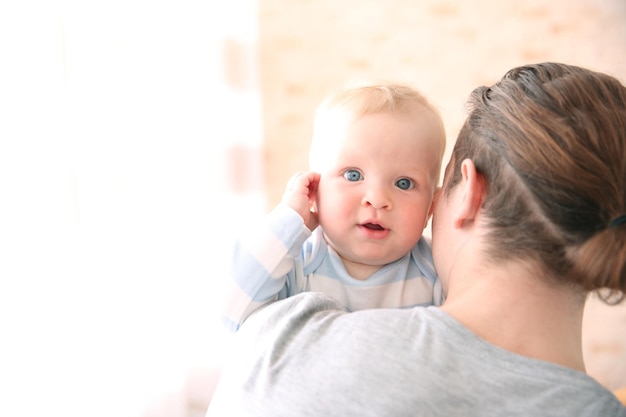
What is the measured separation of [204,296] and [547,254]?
1123mm

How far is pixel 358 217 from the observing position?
3.55 ft

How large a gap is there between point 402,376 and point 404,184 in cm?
41

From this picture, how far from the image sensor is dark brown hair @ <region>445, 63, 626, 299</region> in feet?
2.70

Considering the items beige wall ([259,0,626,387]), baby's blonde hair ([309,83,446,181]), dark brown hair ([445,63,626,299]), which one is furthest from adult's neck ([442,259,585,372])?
beige wall ([259,0,626,387])

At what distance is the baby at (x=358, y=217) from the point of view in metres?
1.06

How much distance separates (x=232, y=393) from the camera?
87cm

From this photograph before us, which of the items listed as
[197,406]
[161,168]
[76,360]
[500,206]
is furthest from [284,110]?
[500,206]

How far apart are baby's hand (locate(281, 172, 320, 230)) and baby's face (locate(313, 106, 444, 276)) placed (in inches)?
1.3

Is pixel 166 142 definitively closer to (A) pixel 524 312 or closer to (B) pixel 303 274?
(B) pixel 303 274

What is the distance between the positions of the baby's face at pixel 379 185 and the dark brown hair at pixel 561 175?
0.20 m

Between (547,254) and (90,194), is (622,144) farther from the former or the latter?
(90,194)

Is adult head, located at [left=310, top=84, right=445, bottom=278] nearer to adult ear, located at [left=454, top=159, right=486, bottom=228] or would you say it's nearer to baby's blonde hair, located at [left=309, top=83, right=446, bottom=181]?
baby's blonde hair, located at [left=309, top=83, right=446, bottom=181]

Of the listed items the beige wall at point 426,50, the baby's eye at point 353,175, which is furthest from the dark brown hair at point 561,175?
the beige wall at point 426,50

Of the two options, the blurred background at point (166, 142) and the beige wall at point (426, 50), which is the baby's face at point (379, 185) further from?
the beige wall at point (426, 50)
